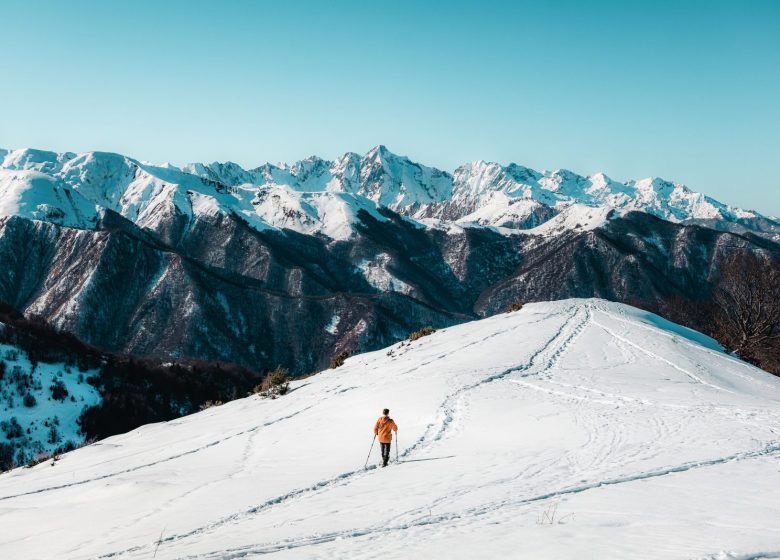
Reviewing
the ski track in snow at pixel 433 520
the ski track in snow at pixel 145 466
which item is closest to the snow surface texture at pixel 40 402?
the ski track in snow at pixel 145 466

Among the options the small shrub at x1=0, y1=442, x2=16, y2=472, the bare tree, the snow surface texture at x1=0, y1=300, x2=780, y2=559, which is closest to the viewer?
the snow surface texture at x1=0, y1=300, x2=780, y2=559

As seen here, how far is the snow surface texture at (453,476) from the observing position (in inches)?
367

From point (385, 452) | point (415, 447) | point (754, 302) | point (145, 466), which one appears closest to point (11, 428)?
point (145, 466)

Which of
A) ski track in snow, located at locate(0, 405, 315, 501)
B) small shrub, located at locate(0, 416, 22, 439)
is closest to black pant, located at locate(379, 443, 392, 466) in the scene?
ski track in snow, located at locate(0, 405, 315, 501)

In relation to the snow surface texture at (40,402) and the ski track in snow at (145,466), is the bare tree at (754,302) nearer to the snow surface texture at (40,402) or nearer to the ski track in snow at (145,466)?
the ski track in snow at (145,466)

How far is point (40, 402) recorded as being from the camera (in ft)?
160

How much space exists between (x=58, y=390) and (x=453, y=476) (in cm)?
5114

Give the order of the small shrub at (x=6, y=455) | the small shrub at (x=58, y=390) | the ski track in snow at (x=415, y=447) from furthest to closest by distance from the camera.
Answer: the small shrub at (x=58, y=390), the small shrub at (x=6, y=455), the ski track in snow at (x=415, y=447)

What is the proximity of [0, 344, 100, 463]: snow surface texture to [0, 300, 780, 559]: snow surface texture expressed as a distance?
2305cm

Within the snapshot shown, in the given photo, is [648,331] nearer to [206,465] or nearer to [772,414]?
[772,414]

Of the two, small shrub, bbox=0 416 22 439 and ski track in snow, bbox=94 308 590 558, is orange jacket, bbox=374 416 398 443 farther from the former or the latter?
small shrub, bbox=0 416 22 439

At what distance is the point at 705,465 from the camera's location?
43.9ft

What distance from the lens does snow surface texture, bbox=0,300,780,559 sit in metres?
9.32

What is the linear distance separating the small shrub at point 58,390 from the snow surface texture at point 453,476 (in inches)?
1128
